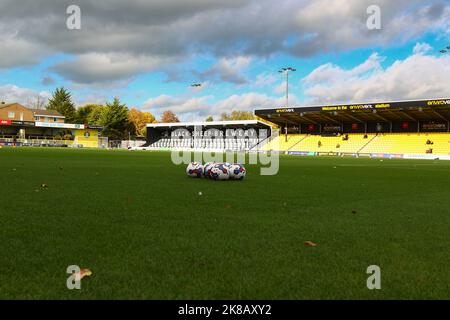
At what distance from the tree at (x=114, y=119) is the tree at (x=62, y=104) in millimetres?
20890

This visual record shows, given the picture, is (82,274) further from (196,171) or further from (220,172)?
(196,171)

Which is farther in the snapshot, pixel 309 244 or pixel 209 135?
pixel 209 135

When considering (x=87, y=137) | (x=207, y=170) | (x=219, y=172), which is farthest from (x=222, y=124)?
(x=219, y=172)

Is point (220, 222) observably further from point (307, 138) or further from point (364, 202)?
point (307, 138)

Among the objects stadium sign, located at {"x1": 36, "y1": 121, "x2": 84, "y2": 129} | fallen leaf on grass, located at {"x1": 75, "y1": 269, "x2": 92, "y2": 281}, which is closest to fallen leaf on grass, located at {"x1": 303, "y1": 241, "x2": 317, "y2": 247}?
fallen leaf on grass, located at {"x1": 75, "y1": 269, "x2": 92, "y2": 281}

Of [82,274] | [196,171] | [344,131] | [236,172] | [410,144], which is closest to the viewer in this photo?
[82,274]

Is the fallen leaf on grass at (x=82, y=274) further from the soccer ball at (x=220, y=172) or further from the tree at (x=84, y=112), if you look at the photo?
the tree at (x=84, y=112)

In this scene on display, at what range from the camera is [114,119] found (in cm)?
10069

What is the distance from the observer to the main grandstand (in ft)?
176

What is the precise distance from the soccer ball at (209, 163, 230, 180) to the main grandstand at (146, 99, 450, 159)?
43399 millimetres

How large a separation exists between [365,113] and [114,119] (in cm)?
6242

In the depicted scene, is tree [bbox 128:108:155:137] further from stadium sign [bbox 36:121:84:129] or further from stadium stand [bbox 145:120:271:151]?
stadium stand [bbox 145:120:271:151]

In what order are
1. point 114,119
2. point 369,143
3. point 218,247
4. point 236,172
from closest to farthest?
point 218,247
point 236,172
point 369,143
point 114,119
